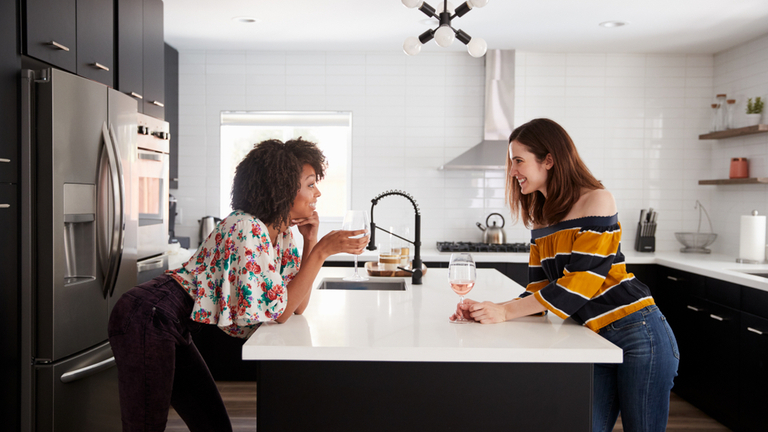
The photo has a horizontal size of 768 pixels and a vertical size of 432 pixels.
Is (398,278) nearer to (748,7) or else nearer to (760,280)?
(760,280)

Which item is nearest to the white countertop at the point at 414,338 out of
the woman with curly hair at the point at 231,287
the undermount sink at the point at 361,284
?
the woman with curly hair at the point at 231,287

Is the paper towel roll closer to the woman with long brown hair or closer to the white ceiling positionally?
the white ceiling

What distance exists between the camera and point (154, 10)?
3178 millimetres

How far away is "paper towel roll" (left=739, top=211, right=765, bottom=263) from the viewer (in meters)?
3.49

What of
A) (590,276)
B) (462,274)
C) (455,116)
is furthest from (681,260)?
(462,274)

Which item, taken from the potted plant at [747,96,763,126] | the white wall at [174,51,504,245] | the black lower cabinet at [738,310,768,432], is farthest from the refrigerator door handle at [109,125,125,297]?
the potted plant at [747,96,763,126]

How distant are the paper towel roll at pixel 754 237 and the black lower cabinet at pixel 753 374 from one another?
0.77 m

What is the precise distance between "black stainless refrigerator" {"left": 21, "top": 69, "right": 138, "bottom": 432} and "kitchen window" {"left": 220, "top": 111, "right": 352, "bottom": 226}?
6.15ft

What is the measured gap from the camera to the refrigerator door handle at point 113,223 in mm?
2443

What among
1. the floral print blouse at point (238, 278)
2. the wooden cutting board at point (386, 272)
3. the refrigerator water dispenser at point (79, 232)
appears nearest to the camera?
the floral print blouse at point (238, 278)

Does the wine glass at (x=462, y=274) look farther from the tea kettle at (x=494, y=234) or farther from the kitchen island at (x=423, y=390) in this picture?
the tea kettle at (x=494, y=234)

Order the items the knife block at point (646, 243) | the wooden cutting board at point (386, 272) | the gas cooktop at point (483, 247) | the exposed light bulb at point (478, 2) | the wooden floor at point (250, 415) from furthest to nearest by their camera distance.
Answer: the knife block at point (646, 243) < the gas cooktop at point (483, 247) < the wooden floor at point (250, 415) < the wooden cutting board at point (386, 272) < the exposed light bulb at point (478, 2)

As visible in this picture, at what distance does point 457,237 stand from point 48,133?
3.10m

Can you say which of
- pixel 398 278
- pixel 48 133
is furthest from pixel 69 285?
pixel 398 278
